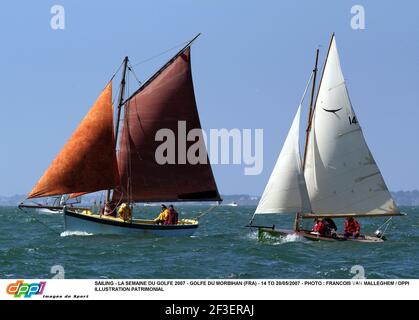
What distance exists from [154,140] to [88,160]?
4.16m

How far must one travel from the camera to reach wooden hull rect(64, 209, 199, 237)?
42156 mm

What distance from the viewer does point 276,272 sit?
26.1 metres

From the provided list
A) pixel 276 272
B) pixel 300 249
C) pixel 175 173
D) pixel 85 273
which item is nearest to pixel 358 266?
pixel 276 272

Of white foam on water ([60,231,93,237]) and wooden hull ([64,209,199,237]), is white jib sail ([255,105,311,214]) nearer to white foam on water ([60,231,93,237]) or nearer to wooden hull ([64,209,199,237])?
wooden hull ([64,209,199,237])

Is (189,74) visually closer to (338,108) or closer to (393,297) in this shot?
(338,108)

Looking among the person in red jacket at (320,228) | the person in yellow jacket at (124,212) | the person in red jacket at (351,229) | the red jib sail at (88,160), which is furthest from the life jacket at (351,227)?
the red jib sail at (88,160)

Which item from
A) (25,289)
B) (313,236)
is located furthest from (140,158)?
(25,289)

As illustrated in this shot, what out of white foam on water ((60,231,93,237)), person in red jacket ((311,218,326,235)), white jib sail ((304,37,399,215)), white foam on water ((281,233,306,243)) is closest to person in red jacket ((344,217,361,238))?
white jib sail ((304,37,399,215))

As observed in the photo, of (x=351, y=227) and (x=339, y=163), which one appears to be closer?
(x=351, y=227)

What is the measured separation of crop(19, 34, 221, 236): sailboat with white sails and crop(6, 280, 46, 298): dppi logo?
2638cm

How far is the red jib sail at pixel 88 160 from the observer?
40875mm

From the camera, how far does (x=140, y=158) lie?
143 ft

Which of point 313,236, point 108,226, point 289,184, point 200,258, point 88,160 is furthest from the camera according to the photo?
point 108,226

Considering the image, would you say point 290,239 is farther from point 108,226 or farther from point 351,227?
point 108,226
